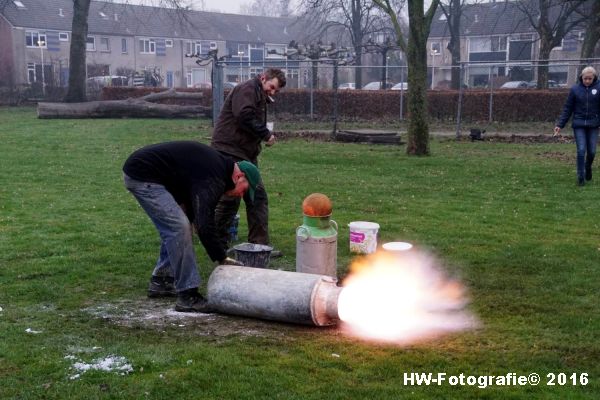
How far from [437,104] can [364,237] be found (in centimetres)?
1971

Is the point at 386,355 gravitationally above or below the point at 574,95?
below

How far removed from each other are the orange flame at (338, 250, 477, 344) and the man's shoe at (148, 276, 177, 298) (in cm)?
159

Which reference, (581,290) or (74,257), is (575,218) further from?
(74,257)

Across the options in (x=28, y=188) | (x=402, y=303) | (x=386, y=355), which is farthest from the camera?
(x=28, y=188)

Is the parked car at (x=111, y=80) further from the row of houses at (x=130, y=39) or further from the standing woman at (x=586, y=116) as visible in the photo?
the standing woman at (x=586, y=116)

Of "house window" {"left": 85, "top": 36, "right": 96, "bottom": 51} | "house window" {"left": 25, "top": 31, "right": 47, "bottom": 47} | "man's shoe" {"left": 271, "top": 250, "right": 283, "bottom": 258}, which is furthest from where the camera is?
"house window" {"left": 85, "top": 36, "right": 96, "bottom": 51}

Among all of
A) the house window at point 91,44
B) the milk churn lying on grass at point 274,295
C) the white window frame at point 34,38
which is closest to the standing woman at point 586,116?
the milk churn lying on grass at point 274,295

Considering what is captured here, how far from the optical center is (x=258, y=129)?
710 cm

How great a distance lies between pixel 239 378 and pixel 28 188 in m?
8.38

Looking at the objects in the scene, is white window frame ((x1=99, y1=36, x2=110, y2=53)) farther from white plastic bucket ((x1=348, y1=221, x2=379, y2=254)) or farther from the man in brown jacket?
white plastic bucket ((x1=348, y1=221, x2=379, y2=254))

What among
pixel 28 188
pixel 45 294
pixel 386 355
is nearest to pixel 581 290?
pixel 386 355

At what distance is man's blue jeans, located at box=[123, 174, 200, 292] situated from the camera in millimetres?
5500

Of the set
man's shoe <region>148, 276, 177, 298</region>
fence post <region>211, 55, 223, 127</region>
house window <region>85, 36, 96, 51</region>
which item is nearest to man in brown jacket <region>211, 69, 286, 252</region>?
man's shoe <region>148, 276, 177, 298</region>

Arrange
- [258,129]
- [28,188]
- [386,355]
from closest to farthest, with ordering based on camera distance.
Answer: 1. [386,355]
2. [258,129]
3. [28,188]
